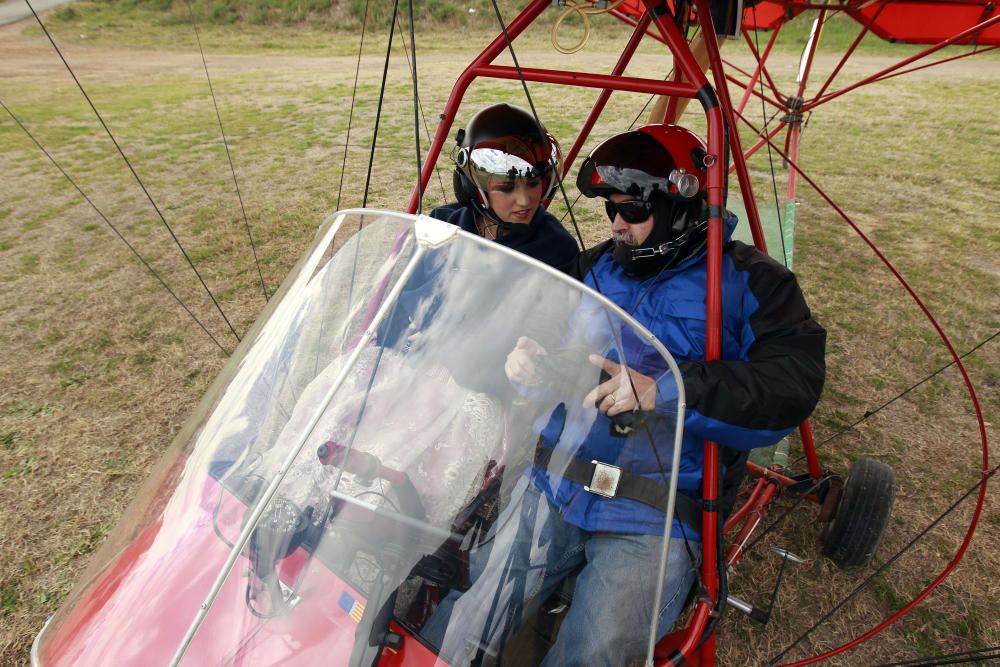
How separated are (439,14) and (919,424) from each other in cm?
1854

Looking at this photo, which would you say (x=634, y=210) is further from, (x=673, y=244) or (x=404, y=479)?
(x=404, y=479)

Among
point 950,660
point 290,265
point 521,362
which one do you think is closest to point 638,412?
point 521,362

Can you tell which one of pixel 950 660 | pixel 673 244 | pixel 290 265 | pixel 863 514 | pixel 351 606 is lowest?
pixel 290 265

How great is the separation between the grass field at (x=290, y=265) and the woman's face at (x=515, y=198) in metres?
1.02

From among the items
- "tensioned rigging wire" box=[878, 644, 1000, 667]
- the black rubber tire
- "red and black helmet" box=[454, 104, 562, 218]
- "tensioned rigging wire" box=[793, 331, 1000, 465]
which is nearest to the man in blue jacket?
"red and black helmet" box=[454, 104, 562, 218]

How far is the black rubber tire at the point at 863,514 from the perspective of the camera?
2.09 m

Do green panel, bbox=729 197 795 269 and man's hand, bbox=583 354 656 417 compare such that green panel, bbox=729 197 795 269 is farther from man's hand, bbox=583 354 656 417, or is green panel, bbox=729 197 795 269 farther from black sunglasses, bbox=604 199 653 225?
man's hand, bbox=583 354 656 417

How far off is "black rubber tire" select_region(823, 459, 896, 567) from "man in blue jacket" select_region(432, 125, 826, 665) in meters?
0.97

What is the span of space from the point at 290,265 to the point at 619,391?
419cm

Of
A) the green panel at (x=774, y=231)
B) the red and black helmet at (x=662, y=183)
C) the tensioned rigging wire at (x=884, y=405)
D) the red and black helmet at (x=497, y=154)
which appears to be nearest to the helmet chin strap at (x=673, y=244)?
the red and black helmet at (x=662, y=183)

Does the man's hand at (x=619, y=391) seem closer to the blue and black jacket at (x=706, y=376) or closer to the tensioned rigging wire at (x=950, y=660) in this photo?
the blue and black jacket at (x=706, y=376)

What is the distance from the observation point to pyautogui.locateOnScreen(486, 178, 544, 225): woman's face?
2147 mm

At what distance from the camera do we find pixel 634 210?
1688 millimetres

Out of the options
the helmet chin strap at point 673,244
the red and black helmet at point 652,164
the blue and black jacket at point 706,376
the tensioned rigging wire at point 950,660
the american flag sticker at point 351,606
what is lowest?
the tensioned rigging wire at point 950,660
